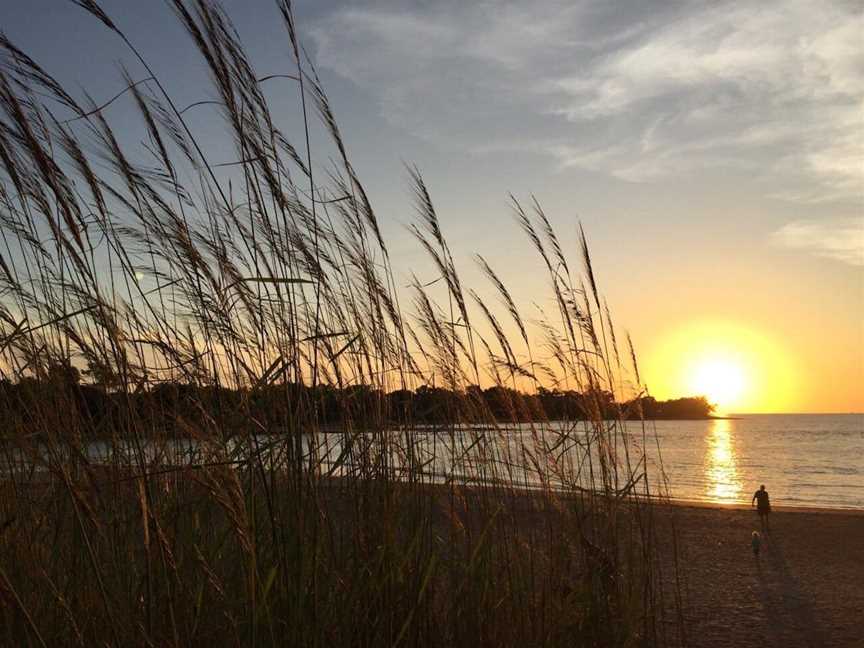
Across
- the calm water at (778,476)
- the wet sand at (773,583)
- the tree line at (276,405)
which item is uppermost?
the tree line at (276,405)

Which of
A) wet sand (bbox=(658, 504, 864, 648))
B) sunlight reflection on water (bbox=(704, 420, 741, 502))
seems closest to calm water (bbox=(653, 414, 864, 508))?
sunlight reflection on water (bbox=(704, 420, 741, 502))

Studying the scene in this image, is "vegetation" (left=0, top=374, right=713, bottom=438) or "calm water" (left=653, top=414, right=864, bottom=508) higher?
"vegetation" (left=0, top=374, right=713, bottom=438)

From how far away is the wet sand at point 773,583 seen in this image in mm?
4824

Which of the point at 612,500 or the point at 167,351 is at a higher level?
the point at 167,351

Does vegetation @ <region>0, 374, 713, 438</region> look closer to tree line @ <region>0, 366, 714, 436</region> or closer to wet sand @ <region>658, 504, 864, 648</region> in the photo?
tree line @ <region>0, 366, 714, 436</region>

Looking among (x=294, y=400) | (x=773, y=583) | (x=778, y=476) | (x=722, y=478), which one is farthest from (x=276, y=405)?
(x=778, y=476)

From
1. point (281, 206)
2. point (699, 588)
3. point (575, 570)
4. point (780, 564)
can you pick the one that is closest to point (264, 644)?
point (281, 206)

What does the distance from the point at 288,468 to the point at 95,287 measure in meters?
0.55

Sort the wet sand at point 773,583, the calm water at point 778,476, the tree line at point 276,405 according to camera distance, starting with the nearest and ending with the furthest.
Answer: the tree line at point 276,405 → the wet sand at point 773,583 → the calm water at point 778,476

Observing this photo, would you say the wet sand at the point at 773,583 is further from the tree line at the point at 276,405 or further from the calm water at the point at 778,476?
the calm water at the point at 778,476

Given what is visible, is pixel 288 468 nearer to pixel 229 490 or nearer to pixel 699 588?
pixel 229 490

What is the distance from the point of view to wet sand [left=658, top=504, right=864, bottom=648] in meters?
4.82

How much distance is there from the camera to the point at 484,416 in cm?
308

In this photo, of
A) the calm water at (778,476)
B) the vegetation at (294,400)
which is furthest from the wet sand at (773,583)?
the calm water at (778,476)
